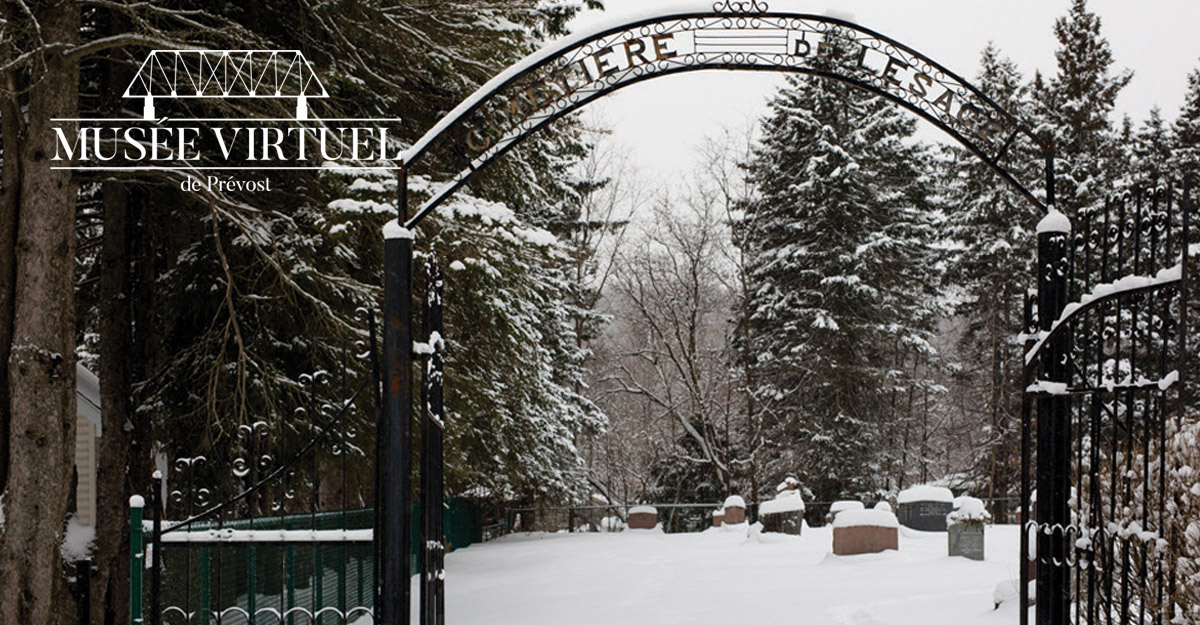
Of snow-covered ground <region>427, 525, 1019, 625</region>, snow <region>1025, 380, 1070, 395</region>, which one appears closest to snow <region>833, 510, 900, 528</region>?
snow-covered ground <region>427, 525, 1019, 625</region>

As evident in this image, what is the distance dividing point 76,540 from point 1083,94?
1105 inches

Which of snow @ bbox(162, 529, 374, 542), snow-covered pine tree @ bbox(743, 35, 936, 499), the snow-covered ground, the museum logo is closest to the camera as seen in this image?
snow @ bbox(162, 529, 374, 542)

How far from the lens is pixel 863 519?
1641 centimetres

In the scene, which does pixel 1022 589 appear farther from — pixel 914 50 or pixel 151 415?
pixel 151 415

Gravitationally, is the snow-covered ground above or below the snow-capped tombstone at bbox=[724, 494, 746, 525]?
above

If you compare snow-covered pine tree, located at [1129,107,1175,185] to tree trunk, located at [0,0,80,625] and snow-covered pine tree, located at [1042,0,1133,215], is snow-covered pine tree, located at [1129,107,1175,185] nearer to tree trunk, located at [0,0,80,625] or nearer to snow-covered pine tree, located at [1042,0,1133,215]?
snow-covered pine tree, located at [1042,0,1133,215]

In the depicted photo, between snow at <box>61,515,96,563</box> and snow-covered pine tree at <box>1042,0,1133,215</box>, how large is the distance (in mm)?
24227

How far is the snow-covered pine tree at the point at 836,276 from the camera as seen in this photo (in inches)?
1115

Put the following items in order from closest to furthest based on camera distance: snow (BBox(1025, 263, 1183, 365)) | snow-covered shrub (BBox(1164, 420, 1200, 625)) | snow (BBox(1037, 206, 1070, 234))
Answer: snow-covered shrub (BBox(1164, 420, 1200, 625)) → snow (BBox(1025, 263, 1183, 365)) → snow (BBox(1037, 206, 1070, 234))

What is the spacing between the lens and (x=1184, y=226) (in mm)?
4195

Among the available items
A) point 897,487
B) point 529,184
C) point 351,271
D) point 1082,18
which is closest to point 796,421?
point 897,487

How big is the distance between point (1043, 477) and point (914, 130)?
26.9m

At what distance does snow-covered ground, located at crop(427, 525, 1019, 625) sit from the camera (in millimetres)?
11273

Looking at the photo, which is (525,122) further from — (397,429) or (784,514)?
(784,514)
